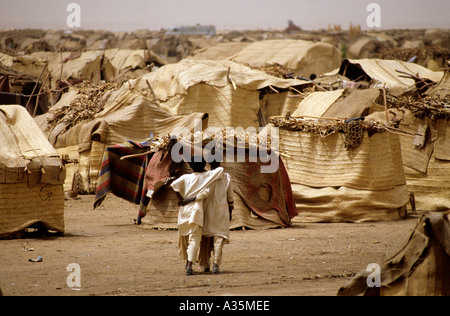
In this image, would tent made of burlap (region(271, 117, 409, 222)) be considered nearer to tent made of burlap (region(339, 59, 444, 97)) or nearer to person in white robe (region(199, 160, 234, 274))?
person in white robe (region(199, 160, 234, 274))

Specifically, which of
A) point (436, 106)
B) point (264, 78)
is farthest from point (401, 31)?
point (436, 106)

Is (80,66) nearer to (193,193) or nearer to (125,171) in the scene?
(125,171)

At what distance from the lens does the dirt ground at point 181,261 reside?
669cm

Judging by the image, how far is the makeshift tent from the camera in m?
5.14

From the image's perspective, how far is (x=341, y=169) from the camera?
12.1 m

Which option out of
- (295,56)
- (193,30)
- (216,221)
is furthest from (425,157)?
(193,30)

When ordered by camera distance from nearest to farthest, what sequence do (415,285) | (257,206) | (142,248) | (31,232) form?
1. (415,285)
2. (142,248)
3. (31,232)
4. (257,206)

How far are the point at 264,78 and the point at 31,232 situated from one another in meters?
9.18

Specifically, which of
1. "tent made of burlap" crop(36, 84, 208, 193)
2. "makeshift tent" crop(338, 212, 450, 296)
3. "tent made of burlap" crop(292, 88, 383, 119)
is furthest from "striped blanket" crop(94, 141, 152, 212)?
"makeshift tent" crop(338, 212, 450, 296)

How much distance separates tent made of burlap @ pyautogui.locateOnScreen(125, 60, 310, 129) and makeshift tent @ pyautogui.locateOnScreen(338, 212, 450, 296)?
1209cm

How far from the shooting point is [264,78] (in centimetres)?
1809

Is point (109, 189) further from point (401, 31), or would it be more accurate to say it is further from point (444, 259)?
point (401, 31)

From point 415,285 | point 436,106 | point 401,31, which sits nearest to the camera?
point 415,285

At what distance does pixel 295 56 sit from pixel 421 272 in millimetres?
22280
